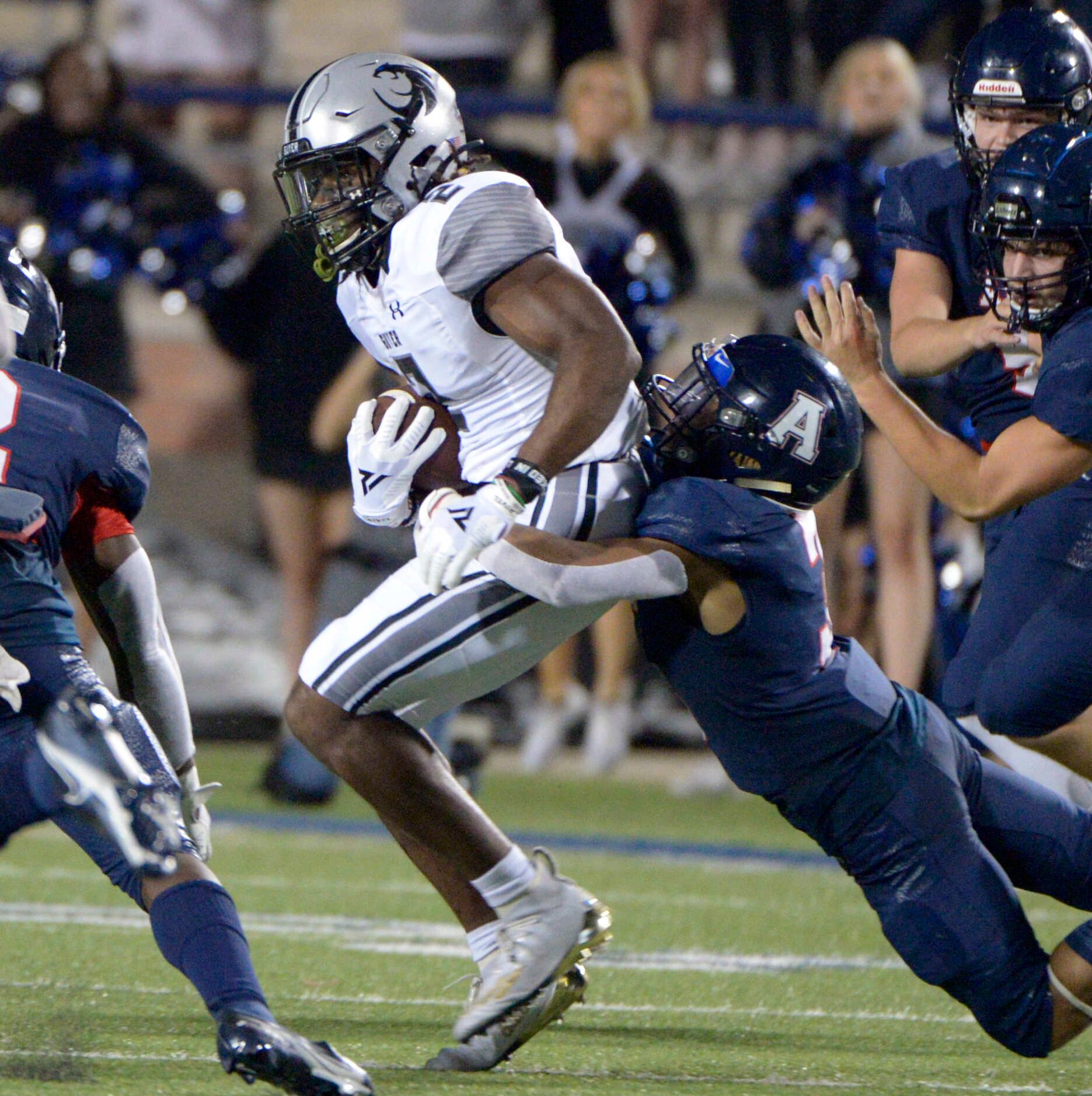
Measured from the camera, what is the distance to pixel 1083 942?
2.79 m

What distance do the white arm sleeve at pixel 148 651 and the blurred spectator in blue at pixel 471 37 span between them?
217 inches

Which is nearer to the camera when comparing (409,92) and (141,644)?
(141,644)

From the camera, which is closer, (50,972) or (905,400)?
(905,400)

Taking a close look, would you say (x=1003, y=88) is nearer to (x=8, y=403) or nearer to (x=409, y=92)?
(x=409, y=92)

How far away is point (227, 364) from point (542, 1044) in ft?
15.4

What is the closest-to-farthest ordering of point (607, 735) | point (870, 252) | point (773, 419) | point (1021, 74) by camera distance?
point (773, 419), point (1021, 74), point (870, 252), point (607, 735)

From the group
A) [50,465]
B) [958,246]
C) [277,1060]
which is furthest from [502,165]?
[277,1060]

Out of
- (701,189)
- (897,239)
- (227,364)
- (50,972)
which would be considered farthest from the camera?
(701,189)

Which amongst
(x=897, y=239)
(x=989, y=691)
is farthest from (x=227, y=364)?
(x=989, y=691)

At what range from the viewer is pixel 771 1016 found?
324cm

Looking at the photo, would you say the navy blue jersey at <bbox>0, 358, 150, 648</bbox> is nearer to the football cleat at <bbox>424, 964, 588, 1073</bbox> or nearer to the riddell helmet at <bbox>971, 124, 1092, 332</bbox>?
the football cleat at <bbox>424, 964, 588, 1073</bbox>

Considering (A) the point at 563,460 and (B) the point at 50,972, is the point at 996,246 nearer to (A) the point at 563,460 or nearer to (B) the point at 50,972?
(A) the point at 563,460

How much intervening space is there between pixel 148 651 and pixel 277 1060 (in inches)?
27.5

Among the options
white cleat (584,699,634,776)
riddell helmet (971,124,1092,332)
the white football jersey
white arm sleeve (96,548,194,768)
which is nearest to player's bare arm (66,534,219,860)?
white arm sleeve (96,548,194,768)
